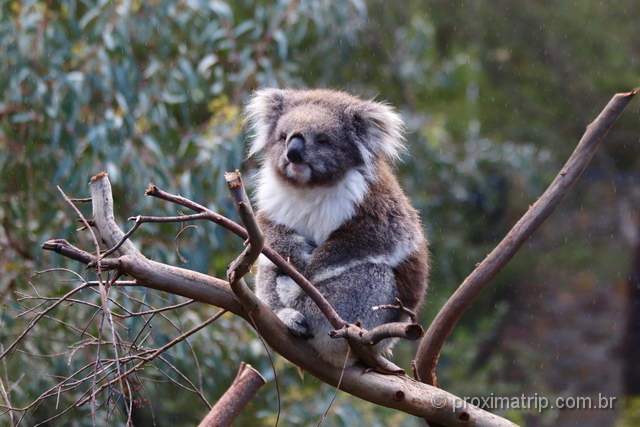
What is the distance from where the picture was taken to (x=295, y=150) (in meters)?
2.80

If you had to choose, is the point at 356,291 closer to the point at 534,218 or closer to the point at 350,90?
the point at 534,218

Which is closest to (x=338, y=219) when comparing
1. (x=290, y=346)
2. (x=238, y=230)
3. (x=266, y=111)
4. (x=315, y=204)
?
(x=315, y=204)

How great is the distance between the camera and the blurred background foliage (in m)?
4.18

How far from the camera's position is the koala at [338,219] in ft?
9.07

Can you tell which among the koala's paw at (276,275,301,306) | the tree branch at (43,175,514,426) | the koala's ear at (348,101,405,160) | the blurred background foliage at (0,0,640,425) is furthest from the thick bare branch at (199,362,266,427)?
the koala's ear at (348,101,405,160)

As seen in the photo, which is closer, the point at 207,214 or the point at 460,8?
the point at 207,214

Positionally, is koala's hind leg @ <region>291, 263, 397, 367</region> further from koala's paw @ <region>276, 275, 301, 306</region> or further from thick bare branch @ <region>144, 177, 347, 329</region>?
thick bare branch @ <region>144, 177, 347, 329</region>

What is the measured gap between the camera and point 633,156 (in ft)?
28.5

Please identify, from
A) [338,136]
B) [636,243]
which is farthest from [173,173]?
[636,243]

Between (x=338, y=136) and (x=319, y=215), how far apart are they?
0.29 meters

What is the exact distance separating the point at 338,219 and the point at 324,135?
0.31 m

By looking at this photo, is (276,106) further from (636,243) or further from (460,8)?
(636,243)

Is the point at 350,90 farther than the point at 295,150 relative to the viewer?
Yes

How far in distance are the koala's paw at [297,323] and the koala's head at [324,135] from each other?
514mm
